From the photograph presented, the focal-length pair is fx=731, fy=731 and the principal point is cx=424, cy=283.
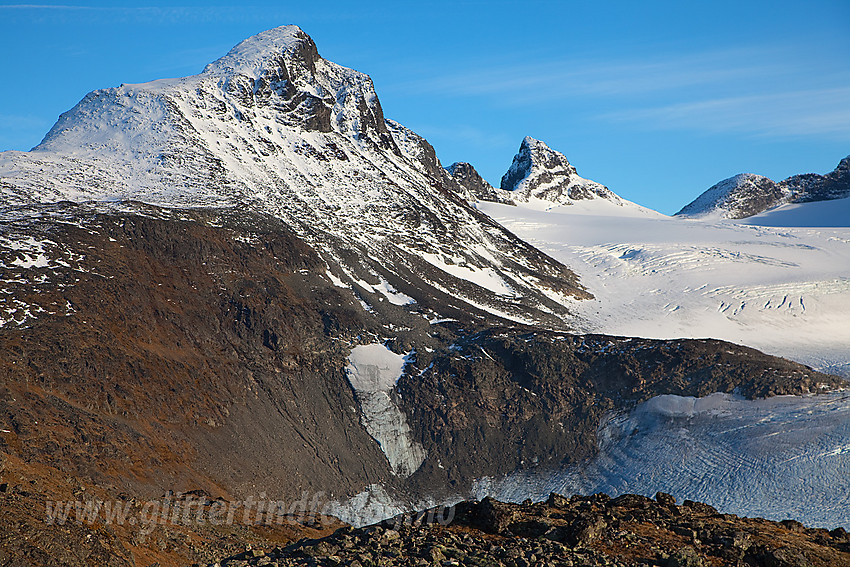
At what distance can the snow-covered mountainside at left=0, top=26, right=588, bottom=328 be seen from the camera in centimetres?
8925

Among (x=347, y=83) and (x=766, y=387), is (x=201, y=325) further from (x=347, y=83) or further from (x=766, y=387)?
(x=347, y=83)

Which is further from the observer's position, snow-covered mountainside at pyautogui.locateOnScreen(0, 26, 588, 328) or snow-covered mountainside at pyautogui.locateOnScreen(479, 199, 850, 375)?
snow-covered mountainside at pyautogui.locateOnScreen(479, 199, 850, 375)

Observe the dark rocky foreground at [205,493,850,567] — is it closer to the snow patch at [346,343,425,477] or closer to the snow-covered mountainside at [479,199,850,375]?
the snow patch at [346,343,425,477]

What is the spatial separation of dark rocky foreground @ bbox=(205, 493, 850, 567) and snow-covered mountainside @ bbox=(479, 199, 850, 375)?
63016mm

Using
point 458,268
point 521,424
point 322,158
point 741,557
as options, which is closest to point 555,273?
point 458,268

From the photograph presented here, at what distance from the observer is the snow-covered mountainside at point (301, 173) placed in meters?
89.2

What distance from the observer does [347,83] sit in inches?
5458

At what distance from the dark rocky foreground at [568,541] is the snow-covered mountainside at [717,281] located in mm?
63016

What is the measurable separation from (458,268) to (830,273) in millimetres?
64960

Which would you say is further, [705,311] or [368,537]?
[705,311]

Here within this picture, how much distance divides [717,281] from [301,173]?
69193 mm

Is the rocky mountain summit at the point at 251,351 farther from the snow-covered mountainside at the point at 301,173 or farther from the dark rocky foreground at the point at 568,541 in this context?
the dark rocky foreground at the point at 568,541

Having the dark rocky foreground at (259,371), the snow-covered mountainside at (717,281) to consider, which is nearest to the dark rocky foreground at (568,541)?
the dark rocky foreground at (259,371)

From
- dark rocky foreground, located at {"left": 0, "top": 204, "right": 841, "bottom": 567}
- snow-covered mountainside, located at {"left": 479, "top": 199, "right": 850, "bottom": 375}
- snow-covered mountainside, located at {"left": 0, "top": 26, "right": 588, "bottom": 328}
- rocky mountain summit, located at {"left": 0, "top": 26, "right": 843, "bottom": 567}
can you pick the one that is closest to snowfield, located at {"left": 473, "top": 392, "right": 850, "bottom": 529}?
dark rocky foreground, located at {"left": 0, "top": 204, "right": 841, "bottom": 567}
